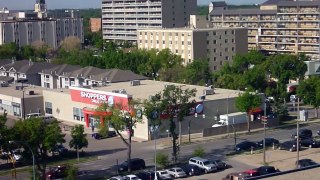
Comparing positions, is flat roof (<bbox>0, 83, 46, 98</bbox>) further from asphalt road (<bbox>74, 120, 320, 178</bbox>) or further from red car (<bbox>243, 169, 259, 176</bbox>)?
red car (<bbox>243, 169, 259, 176</bbox>)

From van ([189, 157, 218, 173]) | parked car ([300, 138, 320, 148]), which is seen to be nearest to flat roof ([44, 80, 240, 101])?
parked car ([300, 138, 320, 148])

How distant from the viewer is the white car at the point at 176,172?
2445cm

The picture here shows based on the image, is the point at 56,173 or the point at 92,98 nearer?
→ the point at 56,173

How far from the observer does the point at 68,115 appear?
38156mm

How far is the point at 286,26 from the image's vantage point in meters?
68.6

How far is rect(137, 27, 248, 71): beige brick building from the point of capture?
194 ft

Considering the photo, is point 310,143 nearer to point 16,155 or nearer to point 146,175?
point 146,175

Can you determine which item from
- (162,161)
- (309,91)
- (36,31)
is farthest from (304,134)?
(36,31)

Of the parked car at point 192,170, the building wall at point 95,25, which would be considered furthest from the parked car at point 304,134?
the building wall at point 95,25

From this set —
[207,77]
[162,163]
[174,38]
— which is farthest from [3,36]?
[162,163]

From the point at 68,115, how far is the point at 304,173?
2215 centimetres

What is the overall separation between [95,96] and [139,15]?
177ft

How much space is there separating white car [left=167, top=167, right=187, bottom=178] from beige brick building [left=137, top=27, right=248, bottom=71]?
3494cm

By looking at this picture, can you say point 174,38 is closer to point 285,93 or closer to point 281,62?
point 281,62
